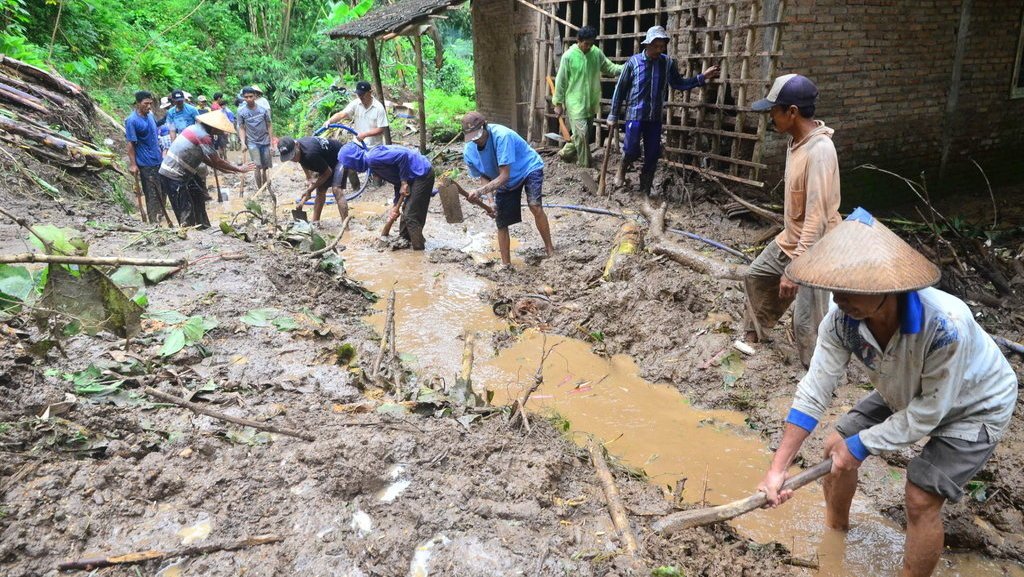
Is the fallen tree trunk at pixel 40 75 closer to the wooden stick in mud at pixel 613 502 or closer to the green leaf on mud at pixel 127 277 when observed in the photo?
the green leaf on mud at pixel 127 277

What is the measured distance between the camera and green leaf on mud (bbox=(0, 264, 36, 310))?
2.41 metres

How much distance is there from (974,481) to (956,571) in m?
0.67

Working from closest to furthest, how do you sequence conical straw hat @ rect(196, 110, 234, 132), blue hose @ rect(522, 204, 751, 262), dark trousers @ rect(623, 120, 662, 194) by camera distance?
blue hose @ rect(522, 204, 751, 262)
conical straw hat @ rect(196, 110, 234, 132)
dark trousers @ rect(623, 120, 662, 194)

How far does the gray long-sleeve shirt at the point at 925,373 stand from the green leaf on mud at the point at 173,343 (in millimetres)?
3279

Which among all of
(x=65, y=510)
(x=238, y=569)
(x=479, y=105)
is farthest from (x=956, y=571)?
(x=479, y=105)

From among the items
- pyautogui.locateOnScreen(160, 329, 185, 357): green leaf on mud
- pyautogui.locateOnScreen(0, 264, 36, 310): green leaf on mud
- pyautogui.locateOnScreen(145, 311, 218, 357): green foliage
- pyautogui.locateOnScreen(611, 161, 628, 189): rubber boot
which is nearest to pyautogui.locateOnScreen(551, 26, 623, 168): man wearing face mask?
pyautogui.locateOnScreen(611, 161, 628, 189): rubber boot

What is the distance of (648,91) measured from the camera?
8.06 m

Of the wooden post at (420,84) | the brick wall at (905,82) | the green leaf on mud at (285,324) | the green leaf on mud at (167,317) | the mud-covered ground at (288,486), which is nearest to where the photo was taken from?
the mud-covered ground at (288,486)

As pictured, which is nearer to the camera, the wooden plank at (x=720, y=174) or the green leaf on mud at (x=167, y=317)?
the green leaf on mud at (x=167, y=317)

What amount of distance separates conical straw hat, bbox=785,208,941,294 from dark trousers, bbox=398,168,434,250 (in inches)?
232

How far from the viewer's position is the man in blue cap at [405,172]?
7.51 m

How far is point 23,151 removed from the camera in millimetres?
7211

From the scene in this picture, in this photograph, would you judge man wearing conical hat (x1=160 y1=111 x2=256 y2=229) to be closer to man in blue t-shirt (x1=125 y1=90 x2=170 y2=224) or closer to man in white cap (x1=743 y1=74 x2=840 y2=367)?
man in blue t-shirt (x1=125 y1=90 x2=170 y2=224)

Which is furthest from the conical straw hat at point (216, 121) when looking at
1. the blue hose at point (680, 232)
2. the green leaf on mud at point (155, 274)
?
the blue hose at point (680, 232)
